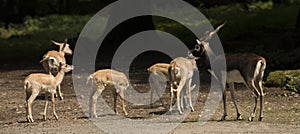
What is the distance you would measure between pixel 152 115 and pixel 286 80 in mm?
4884

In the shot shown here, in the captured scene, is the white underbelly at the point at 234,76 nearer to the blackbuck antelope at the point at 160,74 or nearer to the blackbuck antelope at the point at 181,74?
the blackbuck antelope at the point at 181,74

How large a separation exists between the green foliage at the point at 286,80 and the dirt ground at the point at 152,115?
242 millimetres

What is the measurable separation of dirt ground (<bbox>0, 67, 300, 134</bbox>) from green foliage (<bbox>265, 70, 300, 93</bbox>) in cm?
24

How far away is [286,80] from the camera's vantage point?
17703mm

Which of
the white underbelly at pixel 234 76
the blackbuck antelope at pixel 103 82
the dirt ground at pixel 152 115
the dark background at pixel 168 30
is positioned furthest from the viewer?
the dark background at pixel 168 30

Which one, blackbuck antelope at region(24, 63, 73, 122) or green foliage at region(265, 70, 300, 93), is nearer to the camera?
blackbuck antelope at region(24, 63, 73, 122)

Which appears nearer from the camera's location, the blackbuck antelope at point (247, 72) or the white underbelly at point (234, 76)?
the blackbuck antelope at point (247, 72)

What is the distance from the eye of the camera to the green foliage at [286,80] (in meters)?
17.1

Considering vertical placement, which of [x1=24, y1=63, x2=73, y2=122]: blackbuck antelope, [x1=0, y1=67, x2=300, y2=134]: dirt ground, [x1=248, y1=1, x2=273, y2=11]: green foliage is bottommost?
[x1=0, y1=67, x2=300, y2=134]: dirt ground

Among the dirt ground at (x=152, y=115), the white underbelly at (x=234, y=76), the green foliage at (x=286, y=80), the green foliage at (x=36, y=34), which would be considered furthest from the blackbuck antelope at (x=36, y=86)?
the green foliage at (x=36, y=34)

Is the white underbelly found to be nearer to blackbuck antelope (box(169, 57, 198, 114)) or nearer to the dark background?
blackbuck antelope (box(169, 57, 198, 114))

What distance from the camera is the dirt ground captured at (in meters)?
11.8

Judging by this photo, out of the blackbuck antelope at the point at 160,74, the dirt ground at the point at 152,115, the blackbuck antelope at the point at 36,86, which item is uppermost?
the blackbuck antelope at the point at 160,74

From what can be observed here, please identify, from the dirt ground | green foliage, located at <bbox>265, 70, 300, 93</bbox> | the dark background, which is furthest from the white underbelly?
the dark background
